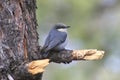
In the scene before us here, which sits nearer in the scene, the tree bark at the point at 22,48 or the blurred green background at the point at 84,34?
the tree bark at the point at 22,48

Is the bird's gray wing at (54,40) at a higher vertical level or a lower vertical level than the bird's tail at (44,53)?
lower

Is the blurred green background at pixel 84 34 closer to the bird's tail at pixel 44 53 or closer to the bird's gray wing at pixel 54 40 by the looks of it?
the bird's gray wing at pixel 54 40

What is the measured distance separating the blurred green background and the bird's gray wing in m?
4.71

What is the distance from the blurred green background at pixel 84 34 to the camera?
8.92 m

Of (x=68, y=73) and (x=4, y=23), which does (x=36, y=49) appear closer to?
(x=4, y=23)

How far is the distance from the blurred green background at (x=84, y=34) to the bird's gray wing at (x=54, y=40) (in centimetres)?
471

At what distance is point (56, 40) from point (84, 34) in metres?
5.55

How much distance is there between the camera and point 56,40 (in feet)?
12.7

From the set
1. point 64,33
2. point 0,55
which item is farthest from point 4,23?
point 64,33

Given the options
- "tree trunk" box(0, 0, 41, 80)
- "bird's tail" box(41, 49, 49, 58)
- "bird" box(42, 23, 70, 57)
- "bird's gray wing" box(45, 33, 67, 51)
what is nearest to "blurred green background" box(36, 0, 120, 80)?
"bird" box(42, 23, 70, 57)

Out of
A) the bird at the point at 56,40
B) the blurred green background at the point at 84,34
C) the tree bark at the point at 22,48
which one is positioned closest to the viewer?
the tree bark at the point at 22,48

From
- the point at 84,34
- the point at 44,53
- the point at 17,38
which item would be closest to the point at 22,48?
the point at 17,38

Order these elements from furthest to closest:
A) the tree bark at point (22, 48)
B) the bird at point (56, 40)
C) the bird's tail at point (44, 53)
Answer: the bird at point (56, 40) → the bird's tail at point (44, 53) → the tree bark at point (22, 48)

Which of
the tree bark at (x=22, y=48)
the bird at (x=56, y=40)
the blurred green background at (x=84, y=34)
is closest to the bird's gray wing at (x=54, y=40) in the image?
the bird at (x=56, y=40)
